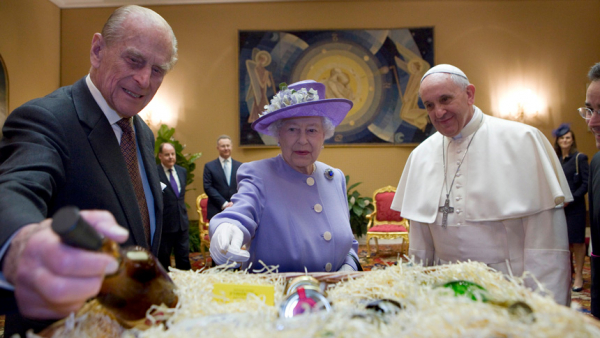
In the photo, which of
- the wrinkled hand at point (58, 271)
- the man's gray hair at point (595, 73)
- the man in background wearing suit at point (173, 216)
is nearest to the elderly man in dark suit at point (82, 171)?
the wrinkled hand at point (58, 271)

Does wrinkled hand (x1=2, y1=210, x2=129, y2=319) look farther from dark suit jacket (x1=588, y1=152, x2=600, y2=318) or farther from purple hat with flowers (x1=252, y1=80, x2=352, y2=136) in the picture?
dark suit jacket (x1=588, y1=152, x2=600, y2=318)

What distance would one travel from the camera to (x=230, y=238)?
1.35 metres

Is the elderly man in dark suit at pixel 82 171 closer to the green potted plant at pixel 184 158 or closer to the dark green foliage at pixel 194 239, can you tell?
the green potted plant at pixel 184 158

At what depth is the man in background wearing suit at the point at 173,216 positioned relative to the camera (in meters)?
5.07

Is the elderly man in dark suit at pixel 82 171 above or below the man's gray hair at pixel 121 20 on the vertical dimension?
below

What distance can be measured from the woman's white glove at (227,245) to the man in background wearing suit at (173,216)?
369 cm

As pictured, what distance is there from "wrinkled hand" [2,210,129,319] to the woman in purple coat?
790mm

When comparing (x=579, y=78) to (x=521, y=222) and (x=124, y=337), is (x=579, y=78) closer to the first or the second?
(x=521, y=222)

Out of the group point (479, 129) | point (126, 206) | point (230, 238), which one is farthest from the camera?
point (479, 129)

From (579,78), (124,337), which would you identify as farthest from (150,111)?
(579,78)

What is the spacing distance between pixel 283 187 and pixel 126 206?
2.37ft

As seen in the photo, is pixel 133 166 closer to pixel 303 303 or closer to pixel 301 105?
pixel 301 105

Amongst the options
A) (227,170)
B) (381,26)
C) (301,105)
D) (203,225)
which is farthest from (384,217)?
(301,105)

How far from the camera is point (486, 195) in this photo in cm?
186
